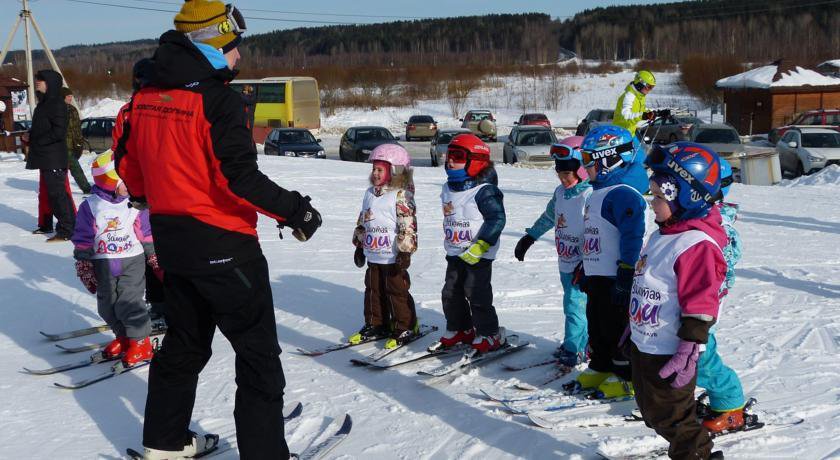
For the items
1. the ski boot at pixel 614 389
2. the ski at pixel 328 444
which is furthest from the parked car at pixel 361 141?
the ski at pixel 328 444

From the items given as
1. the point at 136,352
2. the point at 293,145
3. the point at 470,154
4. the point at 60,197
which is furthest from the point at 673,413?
the point at 293,145

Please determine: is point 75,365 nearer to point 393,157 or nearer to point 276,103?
point 393,157

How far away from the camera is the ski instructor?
3.01m

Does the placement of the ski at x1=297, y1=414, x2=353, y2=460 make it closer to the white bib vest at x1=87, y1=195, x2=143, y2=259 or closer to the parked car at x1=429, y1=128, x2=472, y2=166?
the white bib vest at x1=87, y1=195, x2=143, y2=259

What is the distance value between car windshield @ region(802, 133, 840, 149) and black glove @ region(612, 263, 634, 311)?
16671 millimetres

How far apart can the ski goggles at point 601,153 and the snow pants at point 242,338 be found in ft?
6.30

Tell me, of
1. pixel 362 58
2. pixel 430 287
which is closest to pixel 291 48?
pixel 362 58

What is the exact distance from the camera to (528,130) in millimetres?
21234

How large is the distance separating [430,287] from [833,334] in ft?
10.8

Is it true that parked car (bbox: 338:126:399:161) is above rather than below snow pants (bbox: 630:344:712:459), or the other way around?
above

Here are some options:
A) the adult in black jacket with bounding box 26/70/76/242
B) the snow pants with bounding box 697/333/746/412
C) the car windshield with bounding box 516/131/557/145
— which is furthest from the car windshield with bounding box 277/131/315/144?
the snow pants with bounding box 697/333/746/412

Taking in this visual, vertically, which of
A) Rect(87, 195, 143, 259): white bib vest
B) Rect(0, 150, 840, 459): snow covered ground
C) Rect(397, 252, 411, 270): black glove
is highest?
Rect(87, 195, 143, 259): white bib vest

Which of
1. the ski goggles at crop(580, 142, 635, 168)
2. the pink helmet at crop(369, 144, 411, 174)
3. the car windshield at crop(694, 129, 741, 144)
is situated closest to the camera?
the ski goggles at crop(580, 142, 635, 168)

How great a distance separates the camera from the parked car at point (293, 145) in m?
22.1
